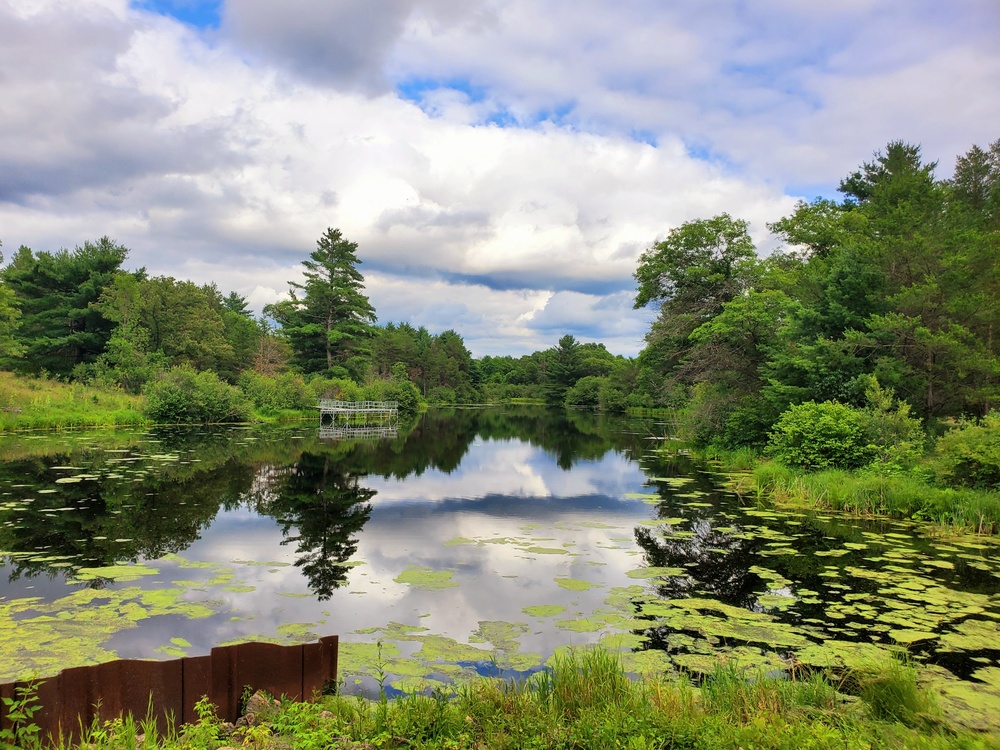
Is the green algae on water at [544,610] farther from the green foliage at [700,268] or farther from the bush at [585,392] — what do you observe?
the bush at [585,392]

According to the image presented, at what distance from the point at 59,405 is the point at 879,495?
36.4 meters

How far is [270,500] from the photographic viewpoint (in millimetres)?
15297

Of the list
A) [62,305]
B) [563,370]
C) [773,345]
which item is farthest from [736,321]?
[563,370]

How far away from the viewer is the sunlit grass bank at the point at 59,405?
28.1 meters

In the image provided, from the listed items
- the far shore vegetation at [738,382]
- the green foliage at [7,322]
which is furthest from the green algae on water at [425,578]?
the green foliage at [7,322]

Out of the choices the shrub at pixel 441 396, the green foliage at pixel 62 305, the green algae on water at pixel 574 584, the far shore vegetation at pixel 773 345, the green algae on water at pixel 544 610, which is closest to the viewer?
Result: the green algae on water at pixel 544 610

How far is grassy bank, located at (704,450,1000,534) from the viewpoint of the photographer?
38.8ft

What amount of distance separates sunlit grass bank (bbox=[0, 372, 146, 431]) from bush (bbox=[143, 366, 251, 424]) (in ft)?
3.77

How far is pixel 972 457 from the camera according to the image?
39.7 feet

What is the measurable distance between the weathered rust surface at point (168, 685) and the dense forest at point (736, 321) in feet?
54.5

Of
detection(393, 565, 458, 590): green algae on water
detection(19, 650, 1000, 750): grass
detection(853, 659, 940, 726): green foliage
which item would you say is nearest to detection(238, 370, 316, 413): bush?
detection(393, 565, 458, 590): green algae on water

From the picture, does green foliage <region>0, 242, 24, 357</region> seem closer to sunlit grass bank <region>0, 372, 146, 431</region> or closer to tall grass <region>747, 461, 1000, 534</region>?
sunlit grass bank <region>0, 372, 146, 431</region>

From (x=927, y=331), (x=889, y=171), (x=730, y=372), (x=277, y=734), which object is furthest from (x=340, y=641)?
(x=889, y=171)

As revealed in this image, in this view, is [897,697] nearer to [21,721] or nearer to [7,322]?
[21,721]
